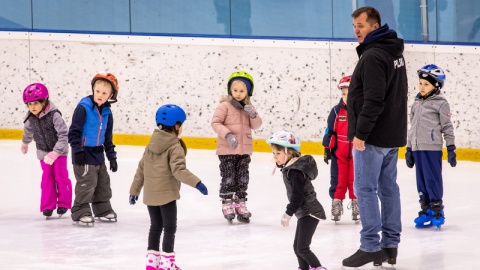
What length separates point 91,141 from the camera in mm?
7996

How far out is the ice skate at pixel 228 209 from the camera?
26.3 feet

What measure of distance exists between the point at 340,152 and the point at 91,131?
6.36 ft

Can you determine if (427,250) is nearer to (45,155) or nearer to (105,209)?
(105,209)

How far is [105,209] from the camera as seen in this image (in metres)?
8.20

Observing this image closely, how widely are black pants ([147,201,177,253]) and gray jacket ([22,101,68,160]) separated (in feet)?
7.35

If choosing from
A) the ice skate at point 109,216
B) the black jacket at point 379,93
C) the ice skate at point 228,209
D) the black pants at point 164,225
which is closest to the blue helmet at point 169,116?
the black pants at point 164,225

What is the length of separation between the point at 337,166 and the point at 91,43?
5.15m

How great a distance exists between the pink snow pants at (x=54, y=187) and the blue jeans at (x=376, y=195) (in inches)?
116

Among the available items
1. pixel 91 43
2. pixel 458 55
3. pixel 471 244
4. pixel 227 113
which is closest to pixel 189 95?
pixel 91 43

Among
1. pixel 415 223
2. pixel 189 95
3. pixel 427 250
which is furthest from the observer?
pixel 189 95

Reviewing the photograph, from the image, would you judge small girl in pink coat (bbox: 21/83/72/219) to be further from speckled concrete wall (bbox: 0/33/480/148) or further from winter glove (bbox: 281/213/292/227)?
speckled concrete wall (bbox: 0/33/480/148)

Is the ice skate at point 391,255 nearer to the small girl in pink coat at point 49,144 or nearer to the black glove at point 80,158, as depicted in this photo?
the black glove at point 80,158

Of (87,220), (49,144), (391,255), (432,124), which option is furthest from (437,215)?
(49,144)

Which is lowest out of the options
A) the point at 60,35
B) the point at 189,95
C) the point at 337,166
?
the point at 337,166
